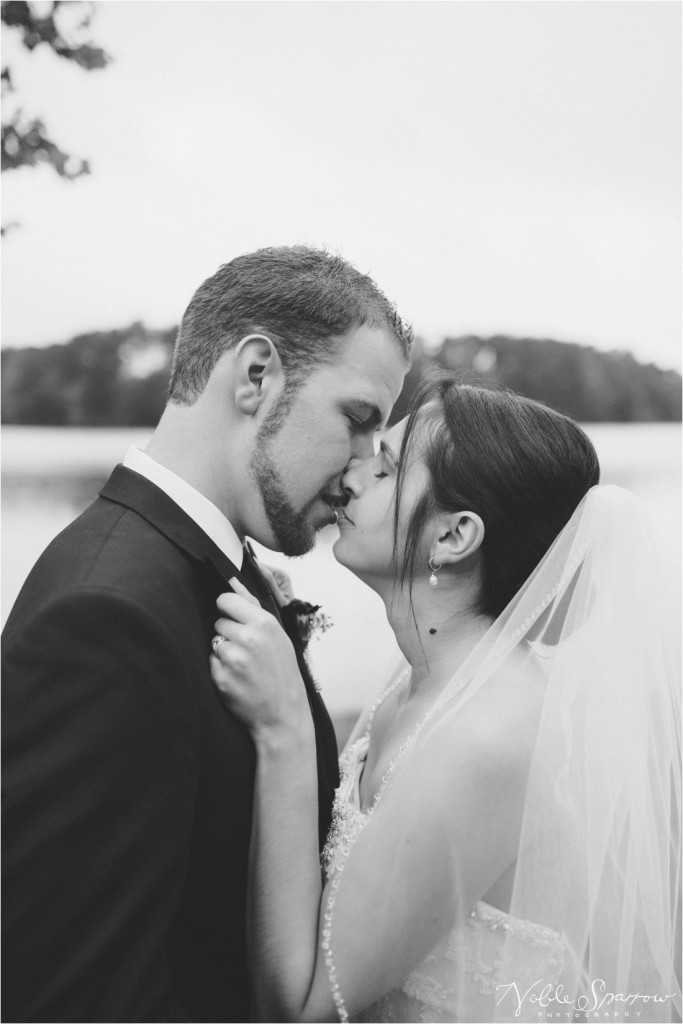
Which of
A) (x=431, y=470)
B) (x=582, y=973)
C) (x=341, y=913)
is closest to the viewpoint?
(x=341, y=913)

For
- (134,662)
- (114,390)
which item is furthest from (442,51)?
(134,662)

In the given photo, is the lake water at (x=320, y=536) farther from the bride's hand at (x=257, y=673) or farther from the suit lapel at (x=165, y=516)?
the suit lapel at (x=165, y=516)

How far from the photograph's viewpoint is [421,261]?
147 inches

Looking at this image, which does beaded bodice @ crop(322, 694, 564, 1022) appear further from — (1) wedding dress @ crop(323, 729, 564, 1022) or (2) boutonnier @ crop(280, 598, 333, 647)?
(2) boutonnier @ crop(280, 598, 333, 647)

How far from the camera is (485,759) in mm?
1820

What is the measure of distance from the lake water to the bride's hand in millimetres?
1252

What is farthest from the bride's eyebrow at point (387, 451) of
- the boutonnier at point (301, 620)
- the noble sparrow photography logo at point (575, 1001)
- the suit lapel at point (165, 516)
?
the noble sparrow photography logo at point (575, 1001)

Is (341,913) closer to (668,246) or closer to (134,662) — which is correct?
(134,662)

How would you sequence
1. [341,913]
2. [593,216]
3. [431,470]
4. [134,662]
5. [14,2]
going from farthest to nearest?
[593,216] < [14,2] < [431,470] < [341,913] < [134,662]

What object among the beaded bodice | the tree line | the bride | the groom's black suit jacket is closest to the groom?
the groom's black suit jacket

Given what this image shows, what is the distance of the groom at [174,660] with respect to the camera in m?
1.39

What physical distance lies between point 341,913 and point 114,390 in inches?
97.5

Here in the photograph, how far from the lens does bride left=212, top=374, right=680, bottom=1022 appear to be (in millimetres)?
1749

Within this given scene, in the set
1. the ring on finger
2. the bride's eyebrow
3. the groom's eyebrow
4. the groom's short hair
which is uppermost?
the groom's short hair
